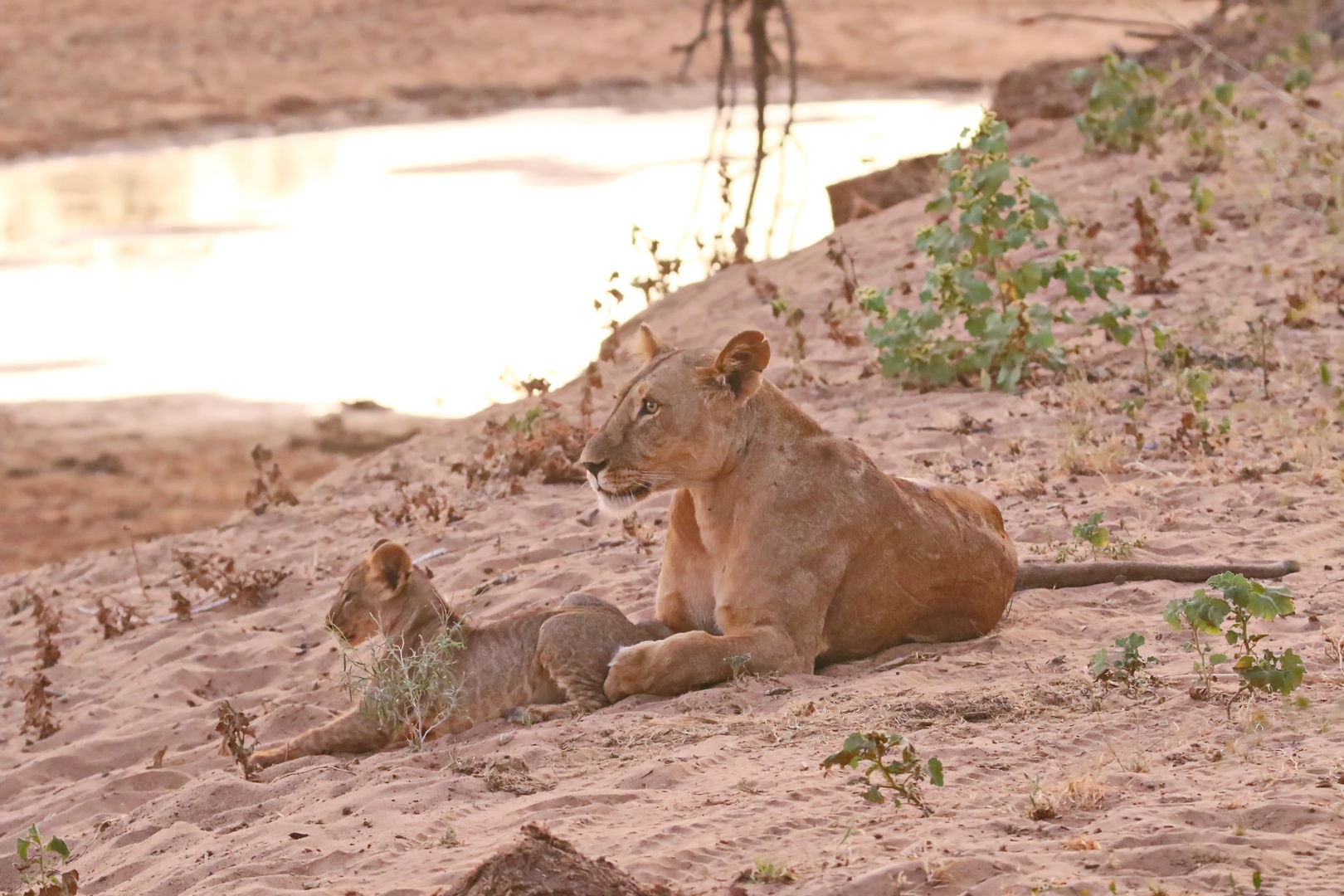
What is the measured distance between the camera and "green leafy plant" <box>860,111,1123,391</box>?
1009 cm

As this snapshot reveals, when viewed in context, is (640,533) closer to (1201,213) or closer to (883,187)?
(1201,213)

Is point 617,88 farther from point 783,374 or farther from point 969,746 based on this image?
point 969,746

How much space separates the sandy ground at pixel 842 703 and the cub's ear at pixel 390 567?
30.5 inches

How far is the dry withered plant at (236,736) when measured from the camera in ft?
22.1

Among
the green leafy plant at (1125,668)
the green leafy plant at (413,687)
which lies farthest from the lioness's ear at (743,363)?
the green leafy plant at (1125,668)

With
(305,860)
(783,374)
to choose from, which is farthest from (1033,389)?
(305,860)

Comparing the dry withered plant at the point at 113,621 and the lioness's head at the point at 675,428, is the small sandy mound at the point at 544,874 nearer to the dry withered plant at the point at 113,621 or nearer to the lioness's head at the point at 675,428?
the lioness's head at the point at 675,428

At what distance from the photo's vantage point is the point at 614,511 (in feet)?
21.9

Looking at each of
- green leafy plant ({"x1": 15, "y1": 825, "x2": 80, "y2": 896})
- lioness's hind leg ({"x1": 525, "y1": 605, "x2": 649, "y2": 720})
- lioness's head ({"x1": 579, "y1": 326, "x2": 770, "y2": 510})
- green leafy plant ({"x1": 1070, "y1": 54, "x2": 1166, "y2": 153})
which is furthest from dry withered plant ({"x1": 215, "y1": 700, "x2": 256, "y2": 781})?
green leafy plant ({"x1": 1070, "y1": 54, "x2": 1166, "y2": 153})

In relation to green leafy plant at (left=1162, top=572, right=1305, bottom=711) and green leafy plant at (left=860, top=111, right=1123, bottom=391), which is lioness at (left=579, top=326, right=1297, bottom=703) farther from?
green leafy plant at (left=860, top=111, right=1123, bottom=391)

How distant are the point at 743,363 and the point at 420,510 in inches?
157

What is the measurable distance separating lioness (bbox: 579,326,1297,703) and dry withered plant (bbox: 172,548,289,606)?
11.0ft

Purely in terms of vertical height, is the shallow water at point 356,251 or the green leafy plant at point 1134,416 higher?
the shallow water at point 356,251

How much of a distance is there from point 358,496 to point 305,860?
20.9ft
